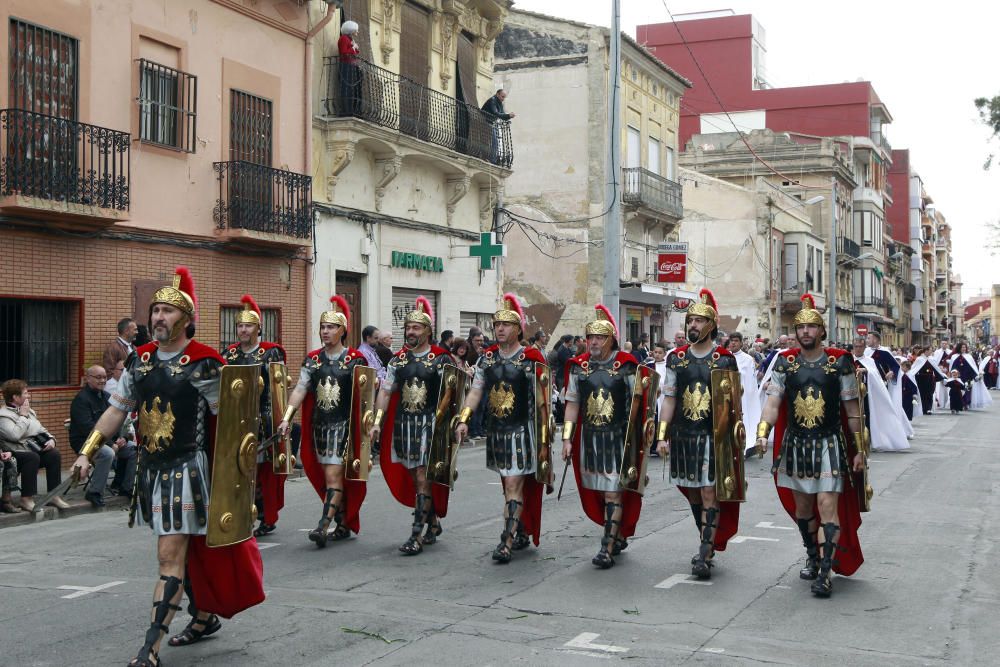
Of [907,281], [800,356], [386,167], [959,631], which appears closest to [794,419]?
[800,356]

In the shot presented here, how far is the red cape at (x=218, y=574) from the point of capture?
6.01 m

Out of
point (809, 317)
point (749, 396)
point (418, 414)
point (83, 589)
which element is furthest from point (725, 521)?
point (749, 396)

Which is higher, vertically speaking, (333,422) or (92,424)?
(333,422)

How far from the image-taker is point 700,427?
27.1 feet

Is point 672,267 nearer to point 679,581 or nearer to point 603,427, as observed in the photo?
point 603,427

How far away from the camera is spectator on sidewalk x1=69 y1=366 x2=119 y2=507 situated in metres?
11.6

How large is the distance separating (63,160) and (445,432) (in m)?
7.90

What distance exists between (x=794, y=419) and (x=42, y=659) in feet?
16.6

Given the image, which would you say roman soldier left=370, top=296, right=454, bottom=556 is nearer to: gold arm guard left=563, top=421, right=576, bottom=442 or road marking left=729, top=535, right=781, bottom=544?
gold arm guard left=563, top=421, right=576, bottom=442

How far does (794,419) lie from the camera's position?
26.0 feet

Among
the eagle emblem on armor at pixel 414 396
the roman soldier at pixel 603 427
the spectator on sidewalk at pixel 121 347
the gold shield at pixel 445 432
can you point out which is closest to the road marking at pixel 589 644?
the roman soldier at pixel 603 427

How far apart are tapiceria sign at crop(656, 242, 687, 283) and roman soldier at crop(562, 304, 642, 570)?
2362cm

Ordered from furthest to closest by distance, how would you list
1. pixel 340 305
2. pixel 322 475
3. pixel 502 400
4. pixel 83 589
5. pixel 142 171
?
pixel 142 171 → pixel 340 305 → pixel 322 475 → pixel 502 400 → pixel 83 589

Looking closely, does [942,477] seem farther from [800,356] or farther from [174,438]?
[174,438]
